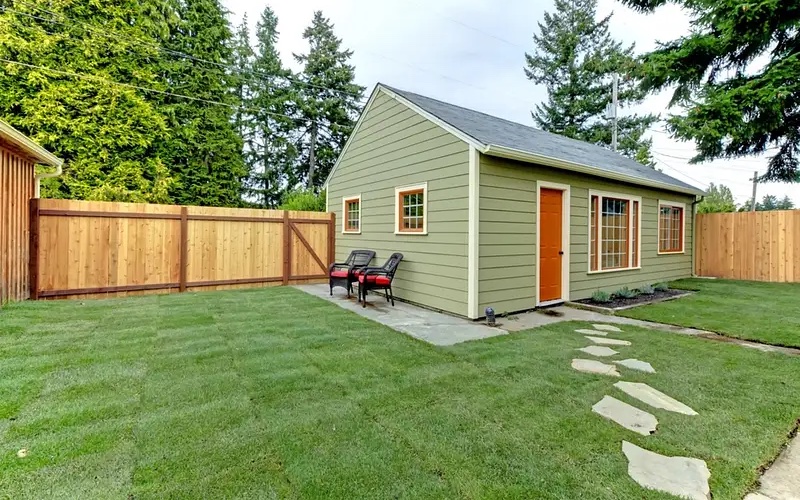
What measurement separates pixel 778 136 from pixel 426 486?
11.4 metres

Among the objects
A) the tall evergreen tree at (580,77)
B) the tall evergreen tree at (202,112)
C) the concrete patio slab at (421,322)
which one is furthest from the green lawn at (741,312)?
the tall evergreen tree at (202,112)

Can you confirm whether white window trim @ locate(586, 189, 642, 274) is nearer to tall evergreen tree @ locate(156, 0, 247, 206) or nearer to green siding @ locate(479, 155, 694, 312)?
green siding @ locate(479, 155, 694, 312)

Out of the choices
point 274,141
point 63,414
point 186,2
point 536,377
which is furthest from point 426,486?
point 274,141

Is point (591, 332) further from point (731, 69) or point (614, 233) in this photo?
point (731, 69)

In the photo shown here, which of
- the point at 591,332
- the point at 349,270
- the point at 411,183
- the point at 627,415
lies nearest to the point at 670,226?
the point at 591,332

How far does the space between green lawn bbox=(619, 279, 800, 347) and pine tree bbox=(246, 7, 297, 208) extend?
1711cm

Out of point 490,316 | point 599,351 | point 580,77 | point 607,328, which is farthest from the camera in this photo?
point 580,77

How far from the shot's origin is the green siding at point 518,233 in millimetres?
5324

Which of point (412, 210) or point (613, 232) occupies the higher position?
point (412, 210)

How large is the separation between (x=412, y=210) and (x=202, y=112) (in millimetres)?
11924

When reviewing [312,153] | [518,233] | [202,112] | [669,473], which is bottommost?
[669,473]

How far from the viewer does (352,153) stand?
28.8 ft

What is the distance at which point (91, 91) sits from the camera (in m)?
11.1

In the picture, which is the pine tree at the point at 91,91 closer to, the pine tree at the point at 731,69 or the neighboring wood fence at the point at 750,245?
the pine tree at the point at 731,69
